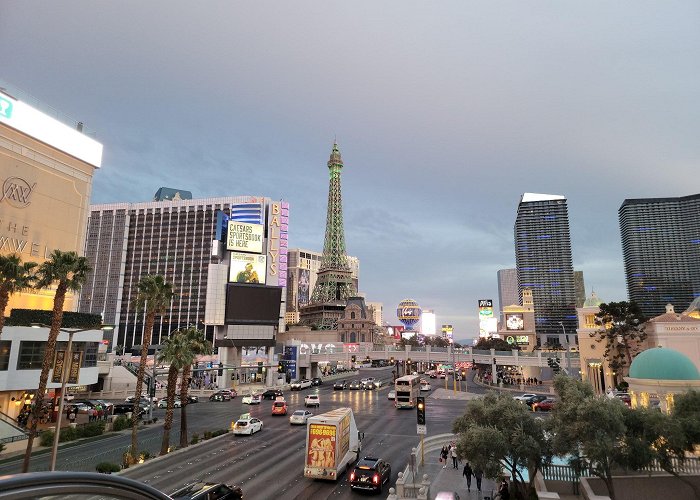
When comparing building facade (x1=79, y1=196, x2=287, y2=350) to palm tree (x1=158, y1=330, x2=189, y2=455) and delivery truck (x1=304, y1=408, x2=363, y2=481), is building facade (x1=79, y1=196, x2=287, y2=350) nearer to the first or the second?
palm tree (x1=158, y1=330, x2=189, y2=455)

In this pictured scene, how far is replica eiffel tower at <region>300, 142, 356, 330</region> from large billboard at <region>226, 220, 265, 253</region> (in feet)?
230

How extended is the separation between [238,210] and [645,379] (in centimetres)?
11290

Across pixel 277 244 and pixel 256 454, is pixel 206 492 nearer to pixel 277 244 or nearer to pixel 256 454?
pixel 256 454

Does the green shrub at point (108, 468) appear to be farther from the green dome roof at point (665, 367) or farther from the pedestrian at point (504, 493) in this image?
the green dome roof at point (665, 367)

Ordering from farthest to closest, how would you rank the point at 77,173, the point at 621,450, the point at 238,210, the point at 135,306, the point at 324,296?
the point at 324,296 < the point at 238,210 < the point at 77,173 < the point at 135,306 < the point at 621,450


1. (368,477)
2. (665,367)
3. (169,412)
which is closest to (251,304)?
(169,412)

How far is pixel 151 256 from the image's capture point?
156750mm

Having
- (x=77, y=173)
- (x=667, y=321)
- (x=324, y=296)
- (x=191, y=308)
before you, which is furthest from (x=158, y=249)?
(x=667, y=321)

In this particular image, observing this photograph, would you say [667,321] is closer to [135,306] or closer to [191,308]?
[135,306]

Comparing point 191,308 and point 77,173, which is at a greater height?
point 77,173

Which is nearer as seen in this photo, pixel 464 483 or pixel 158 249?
pixel 464 483

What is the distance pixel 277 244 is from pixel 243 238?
2492 centimetres

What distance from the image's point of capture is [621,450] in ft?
64.8

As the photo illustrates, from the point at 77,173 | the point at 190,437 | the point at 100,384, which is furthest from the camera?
the point at 100,384
